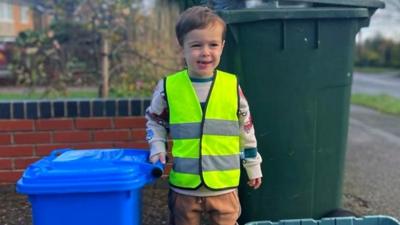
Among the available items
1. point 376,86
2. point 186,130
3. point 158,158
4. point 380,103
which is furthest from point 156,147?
point 376,86

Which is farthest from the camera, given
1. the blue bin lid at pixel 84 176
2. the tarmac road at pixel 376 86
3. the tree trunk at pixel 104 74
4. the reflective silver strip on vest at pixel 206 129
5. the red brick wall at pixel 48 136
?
the tarmac road at pixel 376 86

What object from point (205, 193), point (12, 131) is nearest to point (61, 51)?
point (12, 131)

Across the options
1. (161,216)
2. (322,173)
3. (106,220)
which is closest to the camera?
(106,220)

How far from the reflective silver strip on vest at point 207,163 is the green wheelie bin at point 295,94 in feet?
2.22

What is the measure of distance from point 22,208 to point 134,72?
335 cm

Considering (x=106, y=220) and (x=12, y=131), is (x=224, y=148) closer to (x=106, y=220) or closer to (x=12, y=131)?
(x=106, y=220)

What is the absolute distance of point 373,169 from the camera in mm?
5309

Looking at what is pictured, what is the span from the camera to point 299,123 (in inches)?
122

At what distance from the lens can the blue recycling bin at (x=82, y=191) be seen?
2.10 m

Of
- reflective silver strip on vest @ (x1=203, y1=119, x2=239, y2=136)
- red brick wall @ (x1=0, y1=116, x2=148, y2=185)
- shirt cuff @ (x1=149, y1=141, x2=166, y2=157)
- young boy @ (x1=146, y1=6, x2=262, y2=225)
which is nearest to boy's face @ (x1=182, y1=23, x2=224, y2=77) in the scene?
young boy @ (x1=146, y1=6, x2=262, y2=225)

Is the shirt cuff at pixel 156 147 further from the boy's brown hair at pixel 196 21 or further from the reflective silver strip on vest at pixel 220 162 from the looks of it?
the boy's brown hair at pixel 196 21

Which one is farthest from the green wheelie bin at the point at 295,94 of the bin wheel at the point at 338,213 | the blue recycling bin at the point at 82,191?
the blue recycling bin at the point at 82,191

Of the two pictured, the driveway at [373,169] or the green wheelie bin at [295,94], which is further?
the driveway at [373,169]

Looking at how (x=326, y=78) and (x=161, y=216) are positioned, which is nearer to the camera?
(x=326, y=78)
